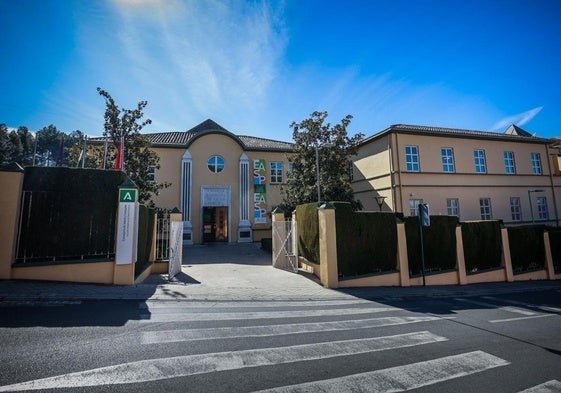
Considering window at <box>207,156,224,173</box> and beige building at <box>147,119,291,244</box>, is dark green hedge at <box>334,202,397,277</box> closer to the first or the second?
beige building at <box>147,119,291,244</box>

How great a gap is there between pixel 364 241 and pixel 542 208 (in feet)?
74.1

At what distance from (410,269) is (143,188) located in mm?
14458

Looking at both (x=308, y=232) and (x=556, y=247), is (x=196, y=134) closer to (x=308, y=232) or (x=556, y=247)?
(x=308, y=232)

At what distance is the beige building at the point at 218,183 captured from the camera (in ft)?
71.1

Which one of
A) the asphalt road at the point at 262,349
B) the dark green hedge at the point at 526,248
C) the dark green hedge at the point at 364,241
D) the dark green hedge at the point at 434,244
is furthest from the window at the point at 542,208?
the asphalt road at the point at 262,349

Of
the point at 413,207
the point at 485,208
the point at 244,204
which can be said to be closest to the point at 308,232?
the point at 413,207

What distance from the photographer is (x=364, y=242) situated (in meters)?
10.4

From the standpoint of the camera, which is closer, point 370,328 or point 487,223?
point 370,328

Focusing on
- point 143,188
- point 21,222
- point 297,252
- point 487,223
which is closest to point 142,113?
point 143,188

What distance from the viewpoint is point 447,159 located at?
20.7m

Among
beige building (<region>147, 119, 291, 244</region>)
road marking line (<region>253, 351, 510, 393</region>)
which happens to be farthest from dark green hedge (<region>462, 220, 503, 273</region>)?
beige building (<region>147, 119, 291, 244</region>)

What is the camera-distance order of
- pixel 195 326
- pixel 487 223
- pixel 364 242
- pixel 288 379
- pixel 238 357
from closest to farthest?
pixel 288 379, pixel 238 357, pixel 195 326, pixel 364 242, pixel 487 223

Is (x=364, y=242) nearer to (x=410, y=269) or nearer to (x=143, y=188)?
(x=410, y=269)

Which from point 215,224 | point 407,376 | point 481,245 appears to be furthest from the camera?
point 215,224
